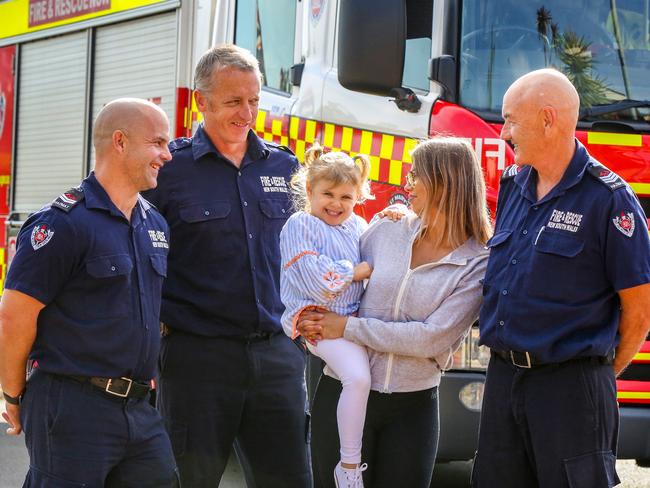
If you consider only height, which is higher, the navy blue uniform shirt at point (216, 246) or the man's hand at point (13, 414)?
the navy blue uniform shirt at point (216, 246)

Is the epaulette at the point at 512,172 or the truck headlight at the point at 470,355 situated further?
the truck headlight at the point at 470,355

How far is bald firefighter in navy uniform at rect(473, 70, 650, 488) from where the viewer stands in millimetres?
3154

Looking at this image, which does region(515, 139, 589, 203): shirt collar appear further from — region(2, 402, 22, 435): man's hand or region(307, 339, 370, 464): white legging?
region(2, 402, 22, 435): man's hand

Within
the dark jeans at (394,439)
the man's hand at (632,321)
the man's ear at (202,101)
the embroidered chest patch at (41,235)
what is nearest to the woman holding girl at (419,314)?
the dark jeans at (394,439)

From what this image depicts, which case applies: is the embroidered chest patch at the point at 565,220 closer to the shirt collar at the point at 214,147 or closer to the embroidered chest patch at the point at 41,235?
the shirt collar at the point at 214,147

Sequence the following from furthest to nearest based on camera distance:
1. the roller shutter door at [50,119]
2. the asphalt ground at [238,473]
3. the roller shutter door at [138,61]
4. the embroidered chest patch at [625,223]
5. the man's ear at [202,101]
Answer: the roller shutter door at [50,119] → the roller shutter door at [138,61] → the asphalt ground at [238,473] → the man's ear at [202,101] → the embroidered chest patch at [625,223]

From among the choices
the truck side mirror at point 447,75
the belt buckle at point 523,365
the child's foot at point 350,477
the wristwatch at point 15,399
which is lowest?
the child's foot at point 350,477

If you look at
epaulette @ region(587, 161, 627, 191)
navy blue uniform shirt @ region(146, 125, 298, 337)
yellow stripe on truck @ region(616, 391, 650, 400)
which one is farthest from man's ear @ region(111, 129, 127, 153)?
yellow stripe on truck @ region(616, 391, 650, 400)

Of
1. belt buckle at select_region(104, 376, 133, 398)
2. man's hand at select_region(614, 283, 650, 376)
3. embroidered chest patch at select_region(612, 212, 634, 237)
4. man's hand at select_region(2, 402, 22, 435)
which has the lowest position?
man's hand at select_region(2, 402, 22, 435)

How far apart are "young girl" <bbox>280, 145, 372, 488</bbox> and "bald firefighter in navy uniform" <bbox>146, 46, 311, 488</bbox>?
0.19 m

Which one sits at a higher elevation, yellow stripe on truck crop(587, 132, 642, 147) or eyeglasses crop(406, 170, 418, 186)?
yellow stripe on truck crop(587, 132, 642, 147)

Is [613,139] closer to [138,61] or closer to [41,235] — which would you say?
[41,235]

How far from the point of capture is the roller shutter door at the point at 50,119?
23.8ft

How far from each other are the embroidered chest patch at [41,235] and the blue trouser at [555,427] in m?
1.37
